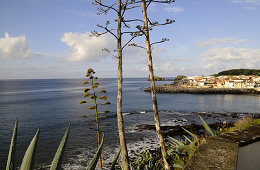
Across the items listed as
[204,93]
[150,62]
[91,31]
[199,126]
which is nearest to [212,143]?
[150,62]

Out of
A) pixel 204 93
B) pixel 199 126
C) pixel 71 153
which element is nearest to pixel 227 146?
pixel 71 153

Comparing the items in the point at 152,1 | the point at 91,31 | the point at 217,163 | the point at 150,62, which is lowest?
the point at 217,163

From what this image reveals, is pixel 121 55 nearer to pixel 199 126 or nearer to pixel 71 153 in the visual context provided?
pixel 71 153

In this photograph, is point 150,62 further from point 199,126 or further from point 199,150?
point 199,126

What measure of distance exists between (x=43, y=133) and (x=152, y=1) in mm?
20466

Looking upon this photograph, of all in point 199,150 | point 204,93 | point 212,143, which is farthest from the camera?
point 204,93

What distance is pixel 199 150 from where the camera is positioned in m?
2.69

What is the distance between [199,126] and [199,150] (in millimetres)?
21082

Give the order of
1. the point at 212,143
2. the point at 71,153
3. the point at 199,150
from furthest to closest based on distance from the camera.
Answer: the point at 71,153
the point at 212,143
the point at 199,150

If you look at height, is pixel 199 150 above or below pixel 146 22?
below

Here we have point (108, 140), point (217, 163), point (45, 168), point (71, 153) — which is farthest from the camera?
point (108, 140)

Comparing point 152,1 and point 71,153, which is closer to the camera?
point 152,1

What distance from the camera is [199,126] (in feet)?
71.0

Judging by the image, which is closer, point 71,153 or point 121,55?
point 121,55
